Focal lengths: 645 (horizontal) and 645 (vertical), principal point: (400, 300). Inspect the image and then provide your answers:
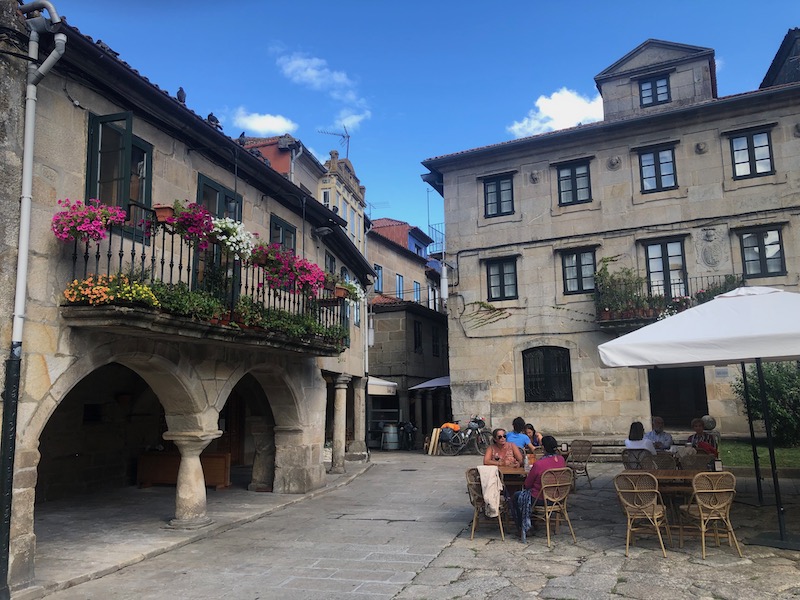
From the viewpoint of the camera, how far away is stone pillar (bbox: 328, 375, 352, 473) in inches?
622

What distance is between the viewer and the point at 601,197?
788 inches

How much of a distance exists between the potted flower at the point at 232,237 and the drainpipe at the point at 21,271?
2263 mm

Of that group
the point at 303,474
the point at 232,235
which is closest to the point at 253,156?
the point at 232,235

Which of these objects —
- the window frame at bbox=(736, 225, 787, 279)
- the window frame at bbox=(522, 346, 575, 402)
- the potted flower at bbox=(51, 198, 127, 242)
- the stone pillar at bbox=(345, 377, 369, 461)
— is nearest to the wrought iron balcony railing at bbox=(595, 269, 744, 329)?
the window frame at bbox=(736, 225, 787, 279)

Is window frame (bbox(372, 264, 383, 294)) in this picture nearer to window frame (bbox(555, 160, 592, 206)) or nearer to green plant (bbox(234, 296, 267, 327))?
window frame (bbox(555, 160, 592, 206))

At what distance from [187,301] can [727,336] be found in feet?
20.4

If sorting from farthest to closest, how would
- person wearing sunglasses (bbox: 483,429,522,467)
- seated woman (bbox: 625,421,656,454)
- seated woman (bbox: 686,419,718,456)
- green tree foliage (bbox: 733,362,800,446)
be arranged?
green tree foliage (bbox: 733,362,800,446), seated woman (bbox: 625,421,656,454), seated woman (bbox: 686,419,718,456), person wearing sunglasses (bbox: 483,429,522,467)

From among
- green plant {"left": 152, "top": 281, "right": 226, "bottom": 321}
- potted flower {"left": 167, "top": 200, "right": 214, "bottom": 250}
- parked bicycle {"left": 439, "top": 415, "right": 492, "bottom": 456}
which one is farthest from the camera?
parked bicycle {"left": 439, "top": 415, "right": 492, "bottom": 456}

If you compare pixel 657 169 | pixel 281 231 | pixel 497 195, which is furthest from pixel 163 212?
pixel 657 169

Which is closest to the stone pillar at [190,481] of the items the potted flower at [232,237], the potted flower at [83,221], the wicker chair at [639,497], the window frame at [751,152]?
the potted flower at [232,237]

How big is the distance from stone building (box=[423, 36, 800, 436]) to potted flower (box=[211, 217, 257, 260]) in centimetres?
1262

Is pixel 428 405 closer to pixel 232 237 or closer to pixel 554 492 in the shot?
pixel 554 492

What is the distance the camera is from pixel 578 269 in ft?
66.2

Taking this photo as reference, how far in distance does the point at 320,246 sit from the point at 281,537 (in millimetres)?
7528
